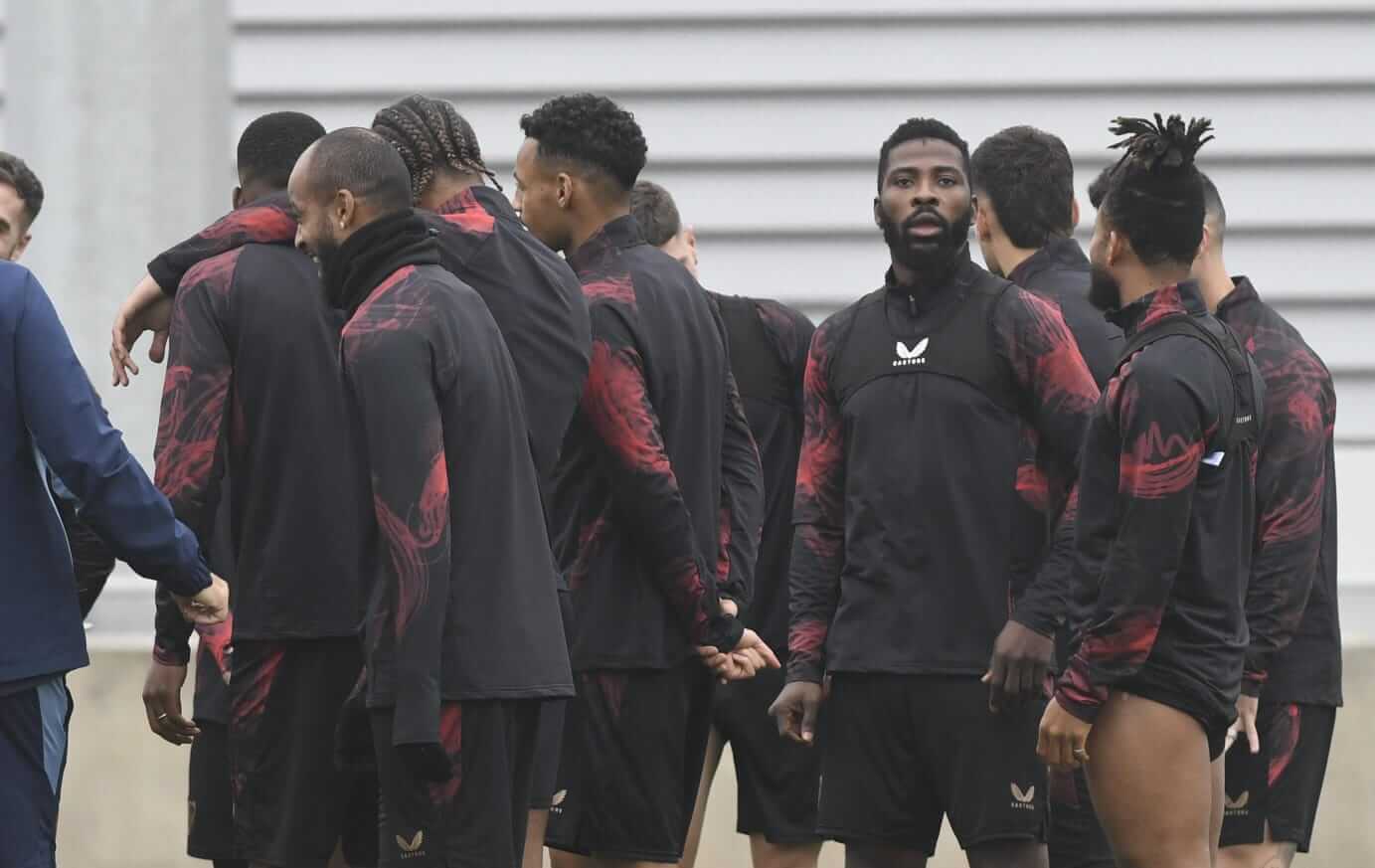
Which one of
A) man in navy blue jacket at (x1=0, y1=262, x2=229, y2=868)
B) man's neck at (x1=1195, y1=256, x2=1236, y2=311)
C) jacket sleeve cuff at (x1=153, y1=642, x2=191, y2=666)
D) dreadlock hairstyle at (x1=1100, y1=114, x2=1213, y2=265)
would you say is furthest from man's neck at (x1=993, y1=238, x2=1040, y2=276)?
man in navy blue jacket at (x1=0, y1=262, x2=229, y2=868)

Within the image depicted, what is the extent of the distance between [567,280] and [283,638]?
3.51 ft

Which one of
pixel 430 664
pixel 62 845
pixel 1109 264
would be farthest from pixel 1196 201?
pixel 62 845

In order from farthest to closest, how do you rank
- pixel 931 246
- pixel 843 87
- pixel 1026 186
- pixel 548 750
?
1. pixel 843 87
2. pixel 1026 186
3. pixel 931 246
4. pixel 548 750

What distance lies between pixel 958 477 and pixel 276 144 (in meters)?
1.89

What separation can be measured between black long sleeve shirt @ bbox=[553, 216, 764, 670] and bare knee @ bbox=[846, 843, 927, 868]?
64 centimetres

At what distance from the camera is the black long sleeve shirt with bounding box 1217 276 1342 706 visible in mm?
6668

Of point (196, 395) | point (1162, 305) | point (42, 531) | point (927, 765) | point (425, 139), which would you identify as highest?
point (425, 139)

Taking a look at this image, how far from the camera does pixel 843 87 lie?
10.6 metres

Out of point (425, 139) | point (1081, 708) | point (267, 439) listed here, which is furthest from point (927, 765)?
point (425, 139)

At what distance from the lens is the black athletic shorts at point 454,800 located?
5152mm

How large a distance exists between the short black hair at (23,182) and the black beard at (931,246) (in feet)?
8.12

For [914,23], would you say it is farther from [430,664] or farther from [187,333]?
[430,664]

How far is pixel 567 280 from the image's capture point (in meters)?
5.99

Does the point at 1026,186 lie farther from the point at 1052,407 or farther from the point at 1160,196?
the point at 1160,196
